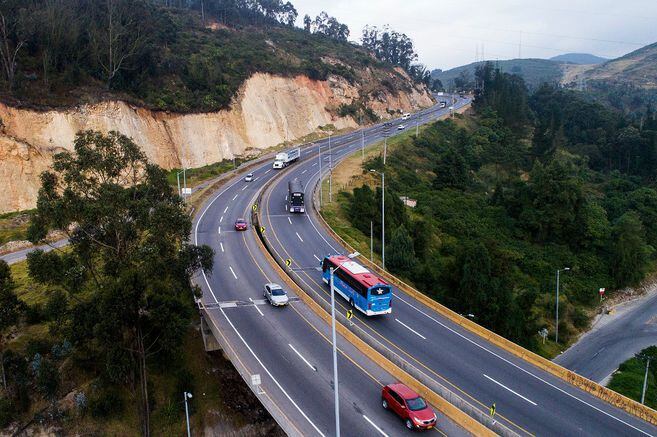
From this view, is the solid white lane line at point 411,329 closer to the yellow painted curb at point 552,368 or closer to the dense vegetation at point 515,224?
the yellow painted curb at point 552,368

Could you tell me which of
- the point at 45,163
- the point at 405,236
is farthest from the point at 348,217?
the point at 45,163

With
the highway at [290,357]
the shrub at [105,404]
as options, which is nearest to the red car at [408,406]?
the highway at [290,357]

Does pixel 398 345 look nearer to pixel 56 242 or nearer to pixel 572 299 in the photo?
pixel 56 242

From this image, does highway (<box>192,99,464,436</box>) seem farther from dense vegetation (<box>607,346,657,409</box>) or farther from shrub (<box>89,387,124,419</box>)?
dense vegetation (<box>607,346,657,409</box>)

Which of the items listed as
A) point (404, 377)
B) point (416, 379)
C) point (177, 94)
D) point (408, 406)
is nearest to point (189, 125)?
point (177, 94)

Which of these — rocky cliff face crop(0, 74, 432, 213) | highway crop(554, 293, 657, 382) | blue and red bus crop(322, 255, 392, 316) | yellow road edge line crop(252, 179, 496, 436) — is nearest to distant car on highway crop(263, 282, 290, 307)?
yellow road edge line crop(252, 179, 496, 436)

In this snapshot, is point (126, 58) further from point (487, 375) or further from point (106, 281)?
point (487, 375)
